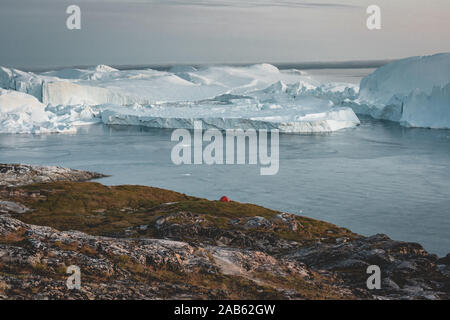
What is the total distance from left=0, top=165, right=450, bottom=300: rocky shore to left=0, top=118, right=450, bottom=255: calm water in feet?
17.5

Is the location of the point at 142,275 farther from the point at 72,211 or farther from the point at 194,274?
the point at 72,211

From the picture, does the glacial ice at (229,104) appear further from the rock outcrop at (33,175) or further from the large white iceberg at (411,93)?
the rock outcrop at (33,175)

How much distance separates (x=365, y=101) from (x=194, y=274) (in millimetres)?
61347

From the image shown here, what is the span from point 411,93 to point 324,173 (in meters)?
26.7

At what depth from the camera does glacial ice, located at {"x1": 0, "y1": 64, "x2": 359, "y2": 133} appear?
51.7 meters

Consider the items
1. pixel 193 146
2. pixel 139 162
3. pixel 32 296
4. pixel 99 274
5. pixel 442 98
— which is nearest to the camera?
pixel 32 296

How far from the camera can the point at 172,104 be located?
2785 inches

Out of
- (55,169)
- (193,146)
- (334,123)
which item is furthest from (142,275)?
(334,123)

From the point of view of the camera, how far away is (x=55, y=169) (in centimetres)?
2936
